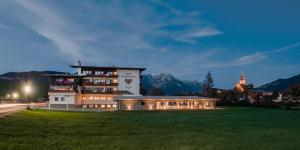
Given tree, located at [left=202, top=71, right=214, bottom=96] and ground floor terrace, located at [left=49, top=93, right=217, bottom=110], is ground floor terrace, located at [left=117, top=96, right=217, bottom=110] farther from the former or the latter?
tree, located at [left=202, top=71, right=214, bottom=96]

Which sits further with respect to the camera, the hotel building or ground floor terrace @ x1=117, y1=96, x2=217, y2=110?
the hotel building

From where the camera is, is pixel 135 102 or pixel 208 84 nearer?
pixel 135 102

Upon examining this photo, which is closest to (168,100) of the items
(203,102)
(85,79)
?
(203,102)

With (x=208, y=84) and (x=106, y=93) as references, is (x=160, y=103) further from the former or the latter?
(x=208, y=84)

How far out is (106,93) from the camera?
66562mm

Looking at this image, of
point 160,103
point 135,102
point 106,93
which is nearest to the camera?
point 135,102

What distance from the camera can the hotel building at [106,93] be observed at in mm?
57300

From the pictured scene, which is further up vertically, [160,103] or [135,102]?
[135,102]

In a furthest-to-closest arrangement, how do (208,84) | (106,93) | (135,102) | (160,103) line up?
(208,84), (106,93), (160,103), (135,102)

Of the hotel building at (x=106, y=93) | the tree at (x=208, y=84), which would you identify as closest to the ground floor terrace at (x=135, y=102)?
the hotel building at (x=106, y=93)

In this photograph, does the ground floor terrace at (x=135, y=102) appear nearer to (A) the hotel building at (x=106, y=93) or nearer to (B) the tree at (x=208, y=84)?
(A) the hotel building at (x=106, y=93)

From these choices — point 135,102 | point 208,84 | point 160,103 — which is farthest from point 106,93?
point 208,84

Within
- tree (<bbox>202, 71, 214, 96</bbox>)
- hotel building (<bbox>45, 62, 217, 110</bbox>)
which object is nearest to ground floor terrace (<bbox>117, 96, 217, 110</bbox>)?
hotel building (<bbox>45, 62, 217, 110</bbox>)

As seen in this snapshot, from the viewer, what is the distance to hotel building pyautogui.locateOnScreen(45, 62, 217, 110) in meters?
57.3
